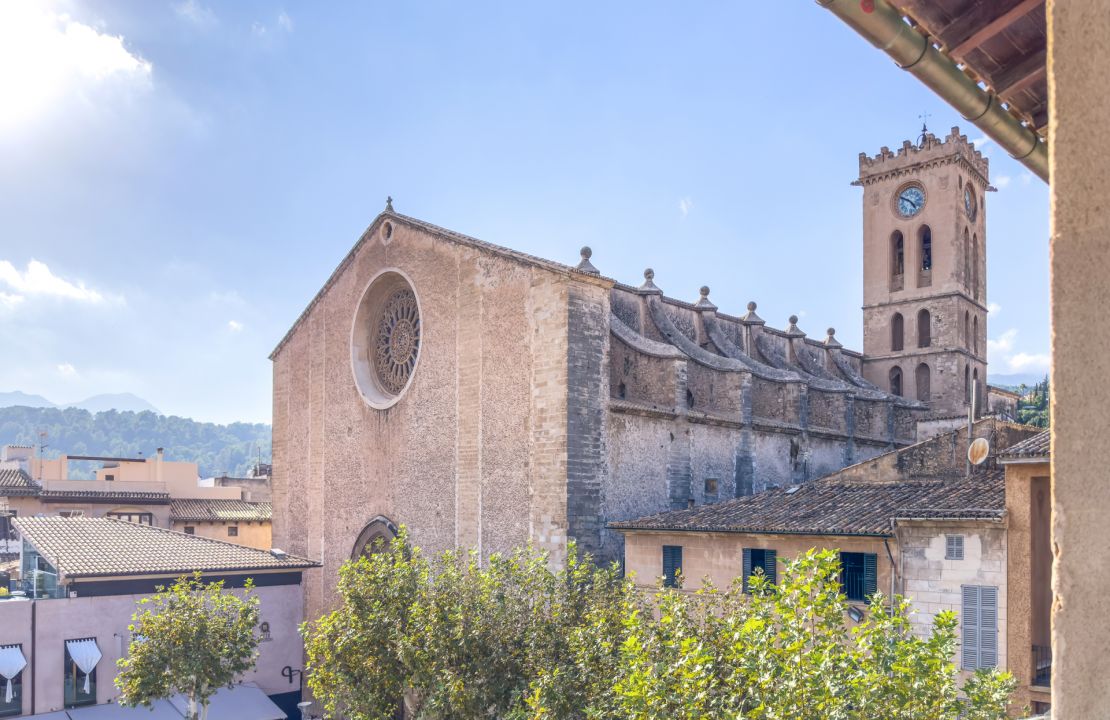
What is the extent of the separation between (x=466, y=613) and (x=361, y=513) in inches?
493

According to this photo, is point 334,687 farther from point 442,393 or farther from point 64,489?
point 64,489

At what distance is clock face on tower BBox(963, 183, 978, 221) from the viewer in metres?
38.5

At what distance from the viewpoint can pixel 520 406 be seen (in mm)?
21391

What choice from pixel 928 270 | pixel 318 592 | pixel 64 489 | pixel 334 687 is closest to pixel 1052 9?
pixel 334 687

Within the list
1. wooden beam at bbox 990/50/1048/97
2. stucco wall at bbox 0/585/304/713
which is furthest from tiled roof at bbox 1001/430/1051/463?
stucco wall at bbox 0/585/304/713

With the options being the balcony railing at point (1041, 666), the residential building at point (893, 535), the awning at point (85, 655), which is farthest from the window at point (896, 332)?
the awning at point (85, 655)

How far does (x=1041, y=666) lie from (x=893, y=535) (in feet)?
8.71

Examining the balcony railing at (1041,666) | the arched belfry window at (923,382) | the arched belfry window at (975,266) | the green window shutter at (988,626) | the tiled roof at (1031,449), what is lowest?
the balcony railing at (1041,666)

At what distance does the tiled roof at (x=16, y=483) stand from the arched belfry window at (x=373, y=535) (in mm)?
20445

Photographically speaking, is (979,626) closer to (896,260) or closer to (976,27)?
(976,27)

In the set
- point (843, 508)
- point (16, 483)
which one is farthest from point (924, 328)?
point (16, 483)

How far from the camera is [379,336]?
89.8ft

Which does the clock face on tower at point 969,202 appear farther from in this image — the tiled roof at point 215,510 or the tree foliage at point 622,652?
the tiled roof at point 215,510

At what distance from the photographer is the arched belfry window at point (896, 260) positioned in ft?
129
